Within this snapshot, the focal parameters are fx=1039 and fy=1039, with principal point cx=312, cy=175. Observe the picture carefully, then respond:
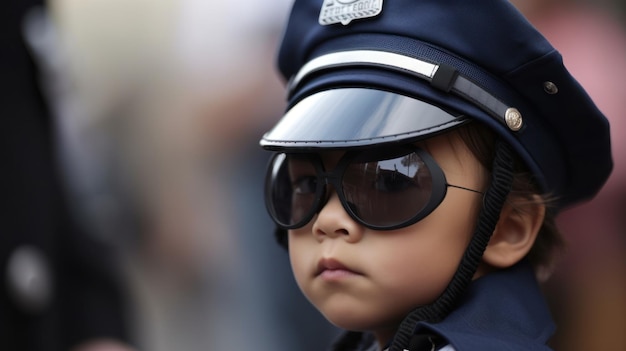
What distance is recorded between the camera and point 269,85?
12.9 feet

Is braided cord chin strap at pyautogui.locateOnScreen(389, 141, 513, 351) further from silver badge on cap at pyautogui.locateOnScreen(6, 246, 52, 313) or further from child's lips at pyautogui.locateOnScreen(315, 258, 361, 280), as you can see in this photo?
silver badge on cap at pyautogui.locateOnScreen(6, 246, 52, 313)

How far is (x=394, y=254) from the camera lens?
6.12 feet

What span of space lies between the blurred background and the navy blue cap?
154cm

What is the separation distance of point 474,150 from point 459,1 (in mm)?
279

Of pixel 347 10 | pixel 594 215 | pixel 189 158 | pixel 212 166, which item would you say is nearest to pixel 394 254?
pixel 347 10

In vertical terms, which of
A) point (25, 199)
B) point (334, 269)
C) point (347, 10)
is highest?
point (347, 10)

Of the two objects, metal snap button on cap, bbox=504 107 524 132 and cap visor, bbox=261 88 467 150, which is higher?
metal snap button on cap, bbox=504 107 524 132

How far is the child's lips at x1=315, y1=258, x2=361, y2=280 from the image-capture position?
1885mm

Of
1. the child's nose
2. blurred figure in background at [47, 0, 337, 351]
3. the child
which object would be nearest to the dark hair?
the child

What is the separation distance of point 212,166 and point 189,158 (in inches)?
5.3

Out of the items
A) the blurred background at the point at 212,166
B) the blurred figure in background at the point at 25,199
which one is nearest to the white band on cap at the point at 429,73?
the blurred figure in background at the point at 25,199

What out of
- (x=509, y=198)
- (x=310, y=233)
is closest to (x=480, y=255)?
(x=509, y=198)

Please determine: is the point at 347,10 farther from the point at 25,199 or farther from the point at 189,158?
the point at 189,158

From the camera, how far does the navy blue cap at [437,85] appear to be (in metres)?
1.87
